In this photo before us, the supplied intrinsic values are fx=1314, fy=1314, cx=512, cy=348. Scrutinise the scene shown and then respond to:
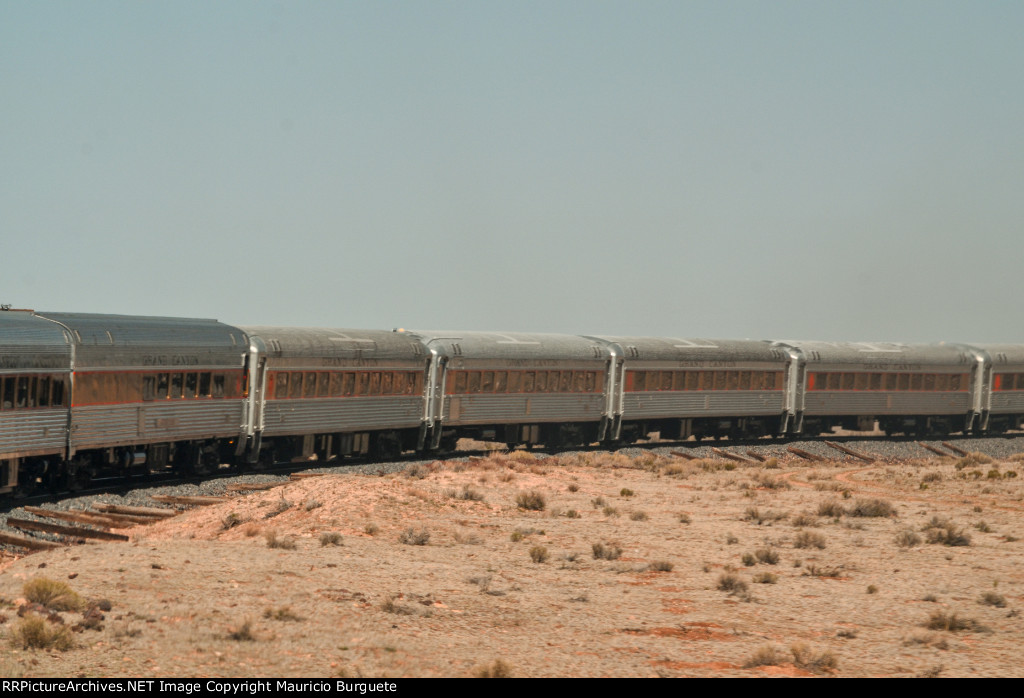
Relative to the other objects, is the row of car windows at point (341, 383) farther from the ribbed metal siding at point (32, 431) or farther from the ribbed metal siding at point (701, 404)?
the ribbed metal siding at point (701, 404)

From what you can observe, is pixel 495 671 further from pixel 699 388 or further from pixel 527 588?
pixel 699 388

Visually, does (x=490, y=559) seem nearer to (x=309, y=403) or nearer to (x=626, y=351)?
(x=309, y=403)

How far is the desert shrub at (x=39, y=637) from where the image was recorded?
12.4 m

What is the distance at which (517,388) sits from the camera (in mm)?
39562

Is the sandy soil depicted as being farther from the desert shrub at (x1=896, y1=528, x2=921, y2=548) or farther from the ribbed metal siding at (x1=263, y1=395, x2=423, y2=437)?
the ribbed metal siding at (x1=263, y1=395, x2=423, y2=437)

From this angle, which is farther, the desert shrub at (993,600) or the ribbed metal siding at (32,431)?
the ribbed metal siding at (32,431)

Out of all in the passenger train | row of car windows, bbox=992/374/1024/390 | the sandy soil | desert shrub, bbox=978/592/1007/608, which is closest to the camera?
A: the sandy soil

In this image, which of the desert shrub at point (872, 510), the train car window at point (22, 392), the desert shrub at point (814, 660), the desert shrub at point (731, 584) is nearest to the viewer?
the desert shrub at point (814, 660)

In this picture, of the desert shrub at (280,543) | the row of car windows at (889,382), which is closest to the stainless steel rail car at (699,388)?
the row of car windows at (889,382)

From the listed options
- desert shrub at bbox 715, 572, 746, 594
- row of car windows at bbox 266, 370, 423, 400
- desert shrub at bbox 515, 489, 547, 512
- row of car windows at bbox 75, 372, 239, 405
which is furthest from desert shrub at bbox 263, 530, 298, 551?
row of car windows at bbox 266, 370, 423, 400

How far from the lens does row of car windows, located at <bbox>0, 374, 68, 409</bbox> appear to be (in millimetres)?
23406

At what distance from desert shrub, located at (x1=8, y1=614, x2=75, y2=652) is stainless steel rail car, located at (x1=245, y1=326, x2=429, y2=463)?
18.7 meters

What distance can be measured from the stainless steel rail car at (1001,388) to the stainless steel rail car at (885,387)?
588 mm

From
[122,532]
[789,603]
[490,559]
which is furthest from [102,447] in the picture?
[789,603]
